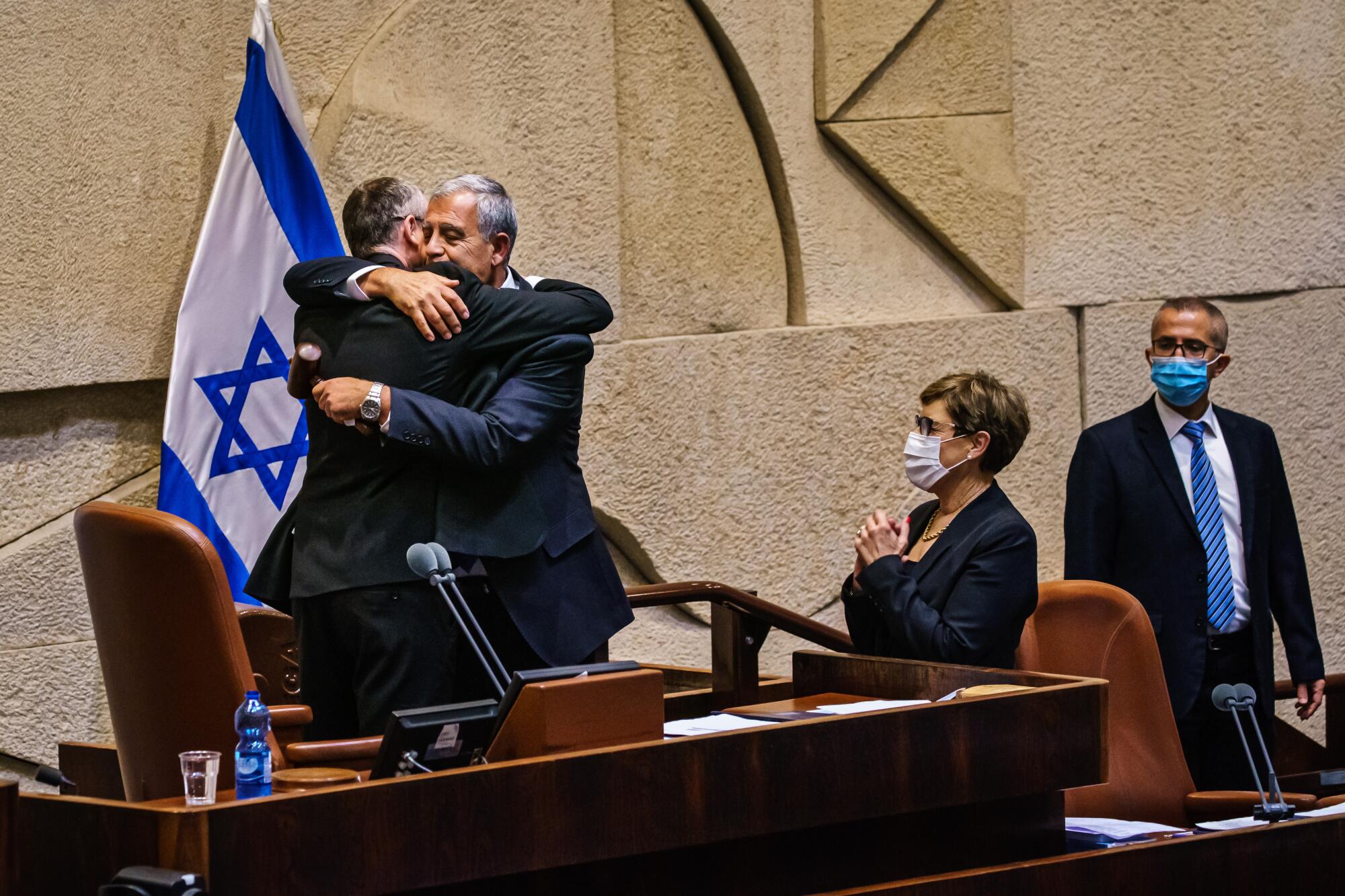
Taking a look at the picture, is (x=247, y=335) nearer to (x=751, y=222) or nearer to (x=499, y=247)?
(x=499, y=247)

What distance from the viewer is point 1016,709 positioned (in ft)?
8.96

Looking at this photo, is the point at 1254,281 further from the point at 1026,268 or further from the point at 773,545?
the point at 773,545

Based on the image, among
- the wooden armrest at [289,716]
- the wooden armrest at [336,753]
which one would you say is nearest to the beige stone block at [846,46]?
the wooden armrest at [289,716]

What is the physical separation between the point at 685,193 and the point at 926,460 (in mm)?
1967

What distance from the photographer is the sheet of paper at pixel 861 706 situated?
2.70 metres

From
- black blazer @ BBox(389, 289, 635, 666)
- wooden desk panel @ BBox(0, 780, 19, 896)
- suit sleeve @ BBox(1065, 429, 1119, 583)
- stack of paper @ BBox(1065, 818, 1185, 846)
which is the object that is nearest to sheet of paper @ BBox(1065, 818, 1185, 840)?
stack of paper @ BBox(1065, 818, 1185, 846)

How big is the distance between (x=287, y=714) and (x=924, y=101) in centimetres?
324

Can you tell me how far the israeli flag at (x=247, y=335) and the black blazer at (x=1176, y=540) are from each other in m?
1.81

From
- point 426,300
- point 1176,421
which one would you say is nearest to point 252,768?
point 426,300

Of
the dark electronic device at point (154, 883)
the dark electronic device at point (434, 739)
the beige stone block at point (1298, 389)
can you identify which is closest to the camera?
the dark electronic device at point (154, 883)

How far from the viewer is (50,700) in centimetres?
408

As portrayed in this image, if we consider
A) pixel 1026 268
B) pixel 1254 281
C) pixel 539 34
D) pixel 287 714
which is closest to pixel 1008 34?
pixel 1026 268

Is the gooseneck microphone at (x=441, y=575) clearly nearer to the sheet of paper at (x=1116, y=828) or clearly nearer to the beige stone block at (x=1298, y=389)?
the sheet of paper at (x=1116, y=828)

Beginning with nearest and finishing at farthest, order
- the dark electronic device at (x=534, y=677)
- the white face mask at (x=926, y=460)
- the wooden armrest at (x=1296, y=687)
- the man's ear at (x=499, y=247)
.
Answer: the dark electronic device at (x=534, y=677), the man's ear at (x=499, y=247), the white face mask at (x=926, y=460), the wooden armrest at (x=1296, y=687)
